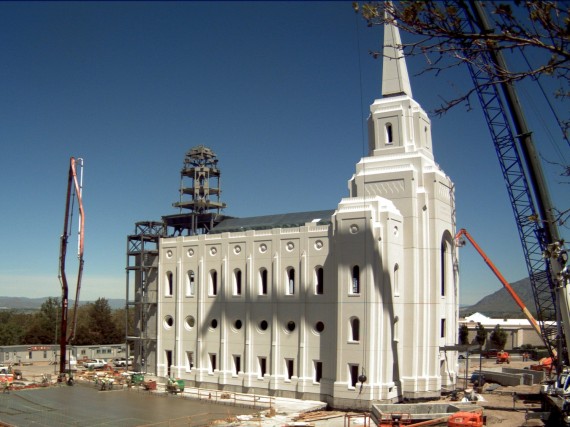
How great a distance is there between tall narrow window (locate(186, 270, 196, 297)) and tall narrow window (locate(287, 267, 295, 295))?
9.44 metres

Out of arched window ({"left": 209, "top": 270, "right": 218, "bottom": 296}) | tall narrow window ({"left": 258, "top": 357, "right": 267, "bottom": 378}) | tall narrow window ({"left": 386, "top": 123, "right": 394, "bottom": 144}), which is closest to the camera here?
tall narrow window ({"left": 386, "top": 123, "right": 394, "bottom": 144})

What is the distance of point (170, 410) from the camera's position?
40000 mm

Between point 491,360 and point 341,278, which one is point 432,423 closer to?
point 341,278

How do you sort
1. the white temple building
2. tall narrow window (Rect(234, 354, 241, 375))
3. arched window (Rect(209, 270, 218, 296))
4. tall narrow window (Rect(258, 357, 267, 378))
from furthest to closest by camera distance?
1. arched window (Rect(209, 270, 218, 296))
2. tall narrow window (Rect(234, 354, 241, 375))
3. tall narrow window (Rect(258, 357, 267, 378))
4. the white temple building

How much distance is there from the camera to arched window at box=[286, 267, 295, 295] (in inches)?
1833

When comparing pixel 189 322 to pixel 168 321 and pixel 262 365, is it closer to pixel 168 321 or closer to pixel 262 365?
pixel 168 321

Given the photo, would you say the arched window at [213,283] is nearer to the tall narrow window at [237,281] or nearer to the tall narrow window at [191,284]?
the tall narrow window at [191,284]

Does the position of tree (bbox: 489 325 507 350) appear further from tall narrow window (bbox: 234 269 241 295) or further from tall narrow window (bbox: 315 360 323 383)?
tall narrow window (bbox: 315 360 323 383)

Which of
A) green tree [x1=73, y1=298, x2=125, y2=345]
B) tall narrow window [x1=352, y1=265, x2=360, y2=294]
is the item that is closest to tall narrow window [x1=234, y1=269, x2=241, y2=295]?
tall narrow window [x1=352, y1=265, x2=360, y2=294]

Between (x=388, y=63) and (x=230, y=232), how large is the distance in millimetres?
18651

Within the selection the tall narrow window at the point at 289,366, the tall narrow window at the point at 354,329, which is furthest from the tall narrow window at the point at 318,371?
the tall narrow window at the point at 354,329

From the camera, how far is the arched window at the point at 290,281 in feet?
153

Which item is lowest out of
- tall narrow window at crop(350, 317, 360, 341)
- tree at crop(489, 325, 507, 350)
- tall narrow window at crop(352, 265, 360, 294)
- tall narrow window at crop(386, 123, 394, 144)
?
tree at crop(489, 325, 507, 350)

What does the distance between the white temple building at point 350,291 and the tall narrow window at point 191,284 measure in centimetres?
44
